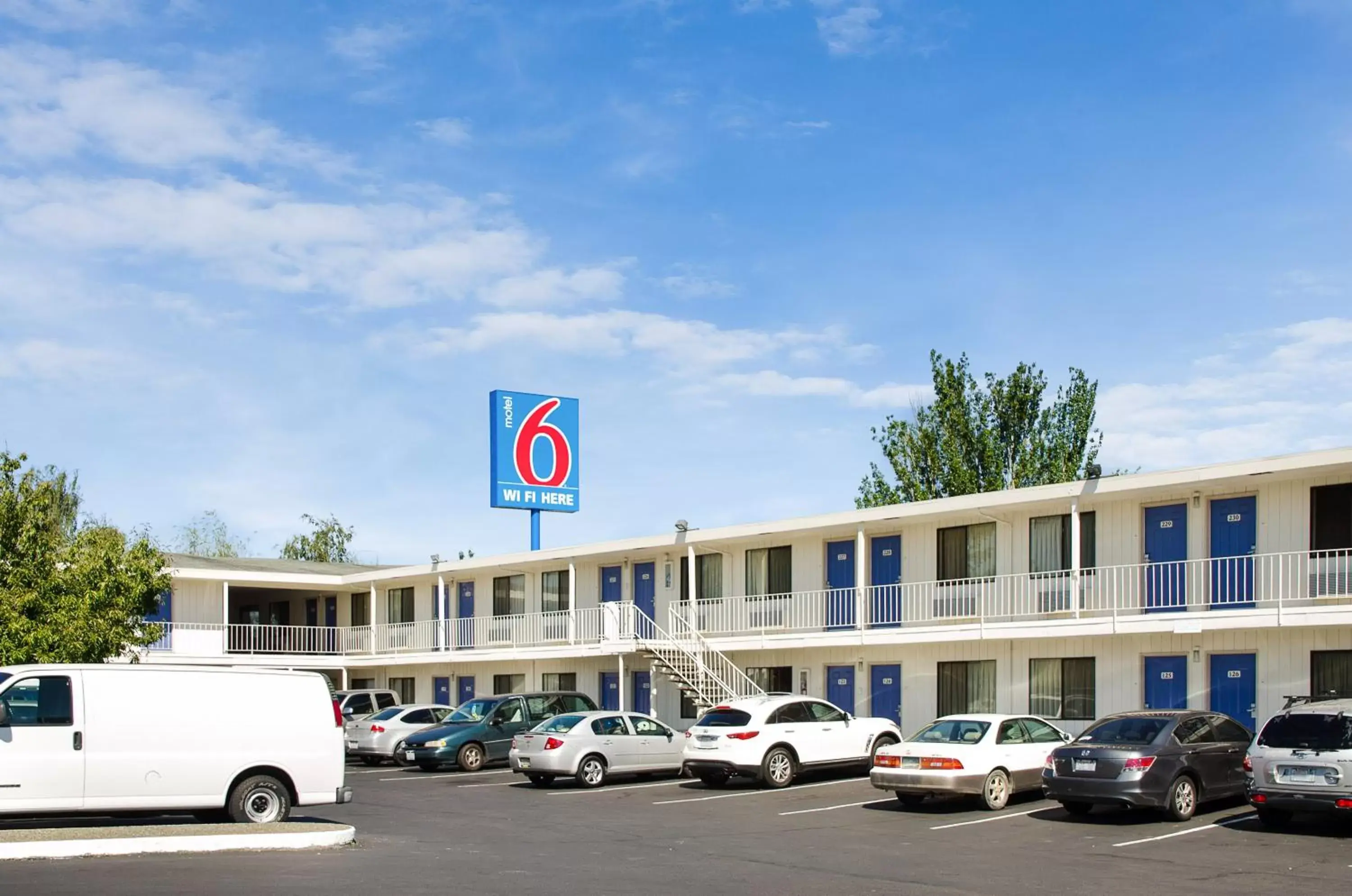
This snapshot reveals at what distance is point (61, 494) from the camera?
64.8 m

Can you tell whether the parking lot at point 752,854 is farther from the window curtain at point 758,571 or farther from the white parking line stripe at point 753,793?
the window curtain at point 758,571

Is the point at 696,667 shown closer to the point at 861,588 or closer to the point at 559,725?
the point at 861,588

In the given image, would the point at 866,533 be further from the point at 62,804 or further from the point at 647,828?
the point at 62,804

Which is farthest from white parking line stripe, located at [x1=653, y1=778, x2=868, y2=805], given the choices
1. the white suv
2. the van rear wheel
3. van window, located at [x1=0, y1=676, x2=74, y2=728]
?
van window, located at [x1=0, y1=676, x2=74, y2=728]

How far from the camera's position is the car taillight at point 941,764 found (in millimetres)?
20578

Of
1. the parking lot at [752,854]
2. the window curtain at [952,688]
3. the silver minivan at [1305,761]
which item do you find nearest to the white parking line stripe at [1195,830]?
the parking lot at [752,854]

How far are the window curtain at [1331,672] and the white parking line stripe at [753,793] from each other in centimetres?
746

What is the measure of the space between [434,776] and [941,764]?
495 inches

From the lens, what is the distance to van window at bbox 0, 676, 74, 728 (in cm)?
1589

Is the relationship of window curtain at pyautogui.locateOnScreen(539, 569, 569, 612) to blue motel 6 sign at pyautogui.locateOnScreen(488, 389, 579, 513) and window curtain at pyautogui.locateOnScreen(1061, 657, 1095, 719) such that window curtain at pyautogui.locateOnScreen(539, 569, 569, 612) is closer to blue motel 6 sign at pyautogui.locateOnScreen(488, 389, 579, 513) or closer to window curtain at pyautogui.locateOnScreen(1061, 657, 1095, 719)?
blue motel 6 sign at pyautogui.locateOnScreen(488, 389, 579, 513)

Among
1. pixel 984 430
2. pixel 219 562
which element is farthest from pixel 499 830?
pixel 984 430

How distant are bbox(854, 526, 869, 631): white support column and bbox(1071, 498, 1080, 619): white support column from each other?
4588 mm

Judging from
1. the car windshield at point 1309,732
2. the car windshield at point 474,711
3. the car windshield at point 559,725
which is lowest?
the car windshield at point 474,711

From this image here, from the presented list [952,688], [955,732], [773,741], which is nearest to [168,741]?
[955,732]
